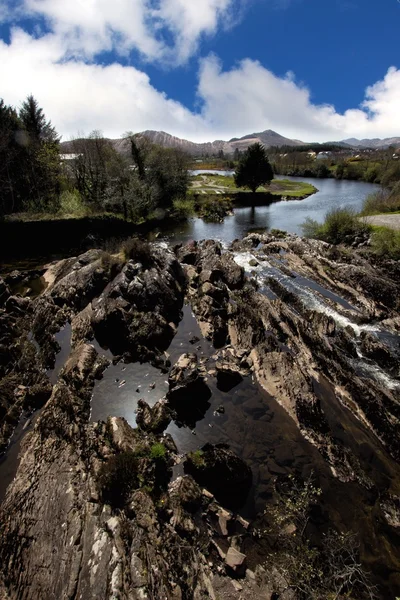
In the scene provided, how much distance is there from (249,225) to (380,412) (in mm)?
46284

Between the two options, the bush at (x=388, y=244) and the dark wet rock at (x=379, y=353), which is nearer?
the dark wet rock at (x=379, y=353)

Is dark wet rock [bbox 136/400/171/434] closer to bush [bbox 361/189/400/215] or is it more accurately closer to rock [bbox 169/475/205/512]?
rock [bbox 169/475/205/512]

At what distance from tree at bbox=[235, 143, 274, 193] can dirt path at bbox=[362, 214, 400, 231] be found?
41.8 m

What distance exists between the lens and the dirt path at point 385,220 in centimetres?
3740

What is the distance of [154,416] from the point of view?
14.3 metres

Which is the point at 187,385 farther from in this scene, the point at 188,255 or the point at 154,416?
the point at 188,255

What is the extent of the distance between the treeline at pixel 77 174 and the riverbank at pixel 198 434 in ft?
101

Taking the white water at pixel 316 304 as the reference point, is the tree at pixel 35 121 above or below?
above

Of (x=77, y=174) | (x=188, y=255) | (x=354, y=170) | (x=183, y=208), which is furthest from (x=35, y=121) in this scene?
(x=354, y=170)

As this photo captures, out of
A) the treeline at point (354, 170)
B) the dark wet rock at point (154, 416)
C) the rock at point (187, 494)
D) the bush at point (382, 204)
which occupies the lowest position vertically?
the rock at point (187, 494)

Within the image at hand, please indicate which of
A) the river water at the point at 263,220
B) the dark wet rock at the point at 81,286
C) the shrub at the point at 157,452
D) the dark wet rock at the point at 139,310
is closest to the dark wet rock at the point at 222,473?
the shrub at the point at 157,452

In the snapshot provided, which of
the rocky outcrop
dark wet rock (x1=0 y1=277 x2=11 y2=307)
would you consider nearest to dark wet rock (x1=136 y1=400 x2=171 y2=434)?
the rocky outcrop

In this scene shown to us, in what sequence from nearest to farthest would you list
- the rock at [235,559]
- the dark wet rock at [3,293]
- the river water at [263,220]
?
the rock at [235,559] → the dark wet rock at [3,293] → the river water at [263,220]

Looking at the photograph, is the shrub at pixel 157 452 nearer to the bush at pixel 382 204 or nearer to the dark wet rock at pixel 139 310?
the dark wet rock at pixel 139 310
